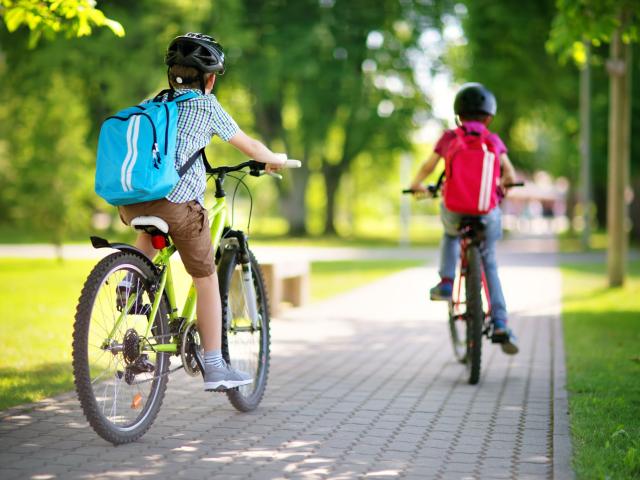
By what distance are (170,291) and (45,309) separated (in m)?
7.79

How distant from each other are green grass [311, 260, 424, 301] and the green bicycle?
28.1ft

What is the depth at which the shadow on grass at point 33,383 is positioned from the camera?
21.6 feet

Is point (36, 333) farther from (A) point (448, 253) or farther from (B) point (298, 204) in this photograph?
(B) point (298, 204)

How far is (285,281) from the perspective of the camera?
535 inches

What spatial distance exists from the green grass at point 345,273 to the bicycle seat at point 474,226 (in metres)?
7.17

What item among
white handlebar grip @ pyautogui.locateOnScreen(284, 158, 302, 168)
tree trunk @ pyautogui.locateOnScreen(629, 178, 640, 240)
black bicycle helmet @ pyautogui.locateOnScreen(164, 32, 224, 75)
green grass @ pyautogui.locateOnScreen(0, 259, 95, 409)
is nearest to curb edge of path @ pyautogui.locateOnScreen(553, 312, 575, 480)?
white handlebar grip @ pyautogui.locateOnScreen(284, 158, 302, 168)

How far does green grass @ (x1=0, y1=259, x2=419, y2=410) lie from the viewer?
726 cm

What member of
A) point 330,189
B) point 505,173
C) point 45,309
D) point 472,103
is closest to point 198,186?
point 472,103

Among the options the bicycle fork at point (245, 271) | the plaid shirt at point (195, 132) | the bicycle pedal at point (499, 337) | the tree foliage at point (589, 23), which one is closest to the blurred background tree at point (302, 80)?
the tree foliage at point (589, 23)

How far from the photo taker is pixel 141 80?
28.4m

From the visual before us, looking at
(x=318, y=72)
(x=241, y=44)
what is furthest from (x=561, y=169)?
(x=241, y=44)

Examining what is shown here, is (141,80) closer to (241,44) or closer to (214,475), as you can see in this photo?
(241,44)

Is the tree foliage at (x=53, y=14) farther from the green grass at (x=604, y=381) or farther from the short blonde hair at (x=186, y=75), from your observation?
the green grass at (x=604, y=381)

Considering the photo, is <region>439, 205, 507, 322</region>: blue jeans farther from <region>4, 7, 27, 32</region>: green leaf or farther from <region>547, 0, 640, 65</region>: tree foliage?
<region>547, 0, 640, 65</region>: tree foliage
